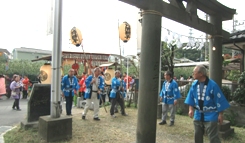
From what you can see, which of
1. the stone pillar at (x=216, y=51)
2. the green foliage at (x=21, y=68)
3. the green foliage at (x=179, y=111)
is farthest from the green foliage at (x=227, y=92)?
the green foliage at (x=21, y=68)

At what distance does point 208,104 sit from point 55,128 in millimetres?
3668

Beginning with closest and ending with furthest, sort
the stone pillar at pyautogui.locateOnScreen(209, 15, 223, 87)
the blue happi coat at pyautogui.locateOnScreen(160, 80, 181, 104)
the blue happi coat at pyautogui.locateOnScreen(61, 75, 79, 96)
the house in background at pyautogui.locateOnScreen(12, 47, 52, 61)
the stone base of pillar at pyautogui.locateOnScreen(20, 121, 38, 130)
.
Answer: the stone base of pillar at pyautogui.locateOnScreen(20, 121, 38, 130) → the stone pillar at pyautogui.locateOnScreen(209, 15, 223, 87) → the blue happi coat at pyautogui.locateOnScreen(160, 80, 181, 104) → the blue happi coat at pyautogui.locateOnScreen(61, 75, 79, 96) → the house in background at pyautogui.locateOnScreen(12, 47, 52, 61)

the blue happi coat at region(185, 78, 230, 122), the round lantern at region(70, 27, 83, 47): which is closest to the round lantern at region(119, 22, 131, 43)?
the round lantern at region(70, 27, 83, 47)

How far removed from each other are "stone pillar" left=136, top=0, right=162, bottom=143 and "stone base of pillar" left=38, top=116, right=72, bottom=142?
6.74 ft

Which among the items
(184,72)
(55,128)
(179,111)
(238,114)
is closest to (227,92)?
(238,114)

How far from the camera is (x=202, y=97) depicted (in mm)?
3965

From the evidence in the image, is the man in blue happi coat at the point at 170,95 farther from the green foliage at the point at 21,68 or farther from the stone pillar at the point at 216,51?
the green foliage at the point at 21,68

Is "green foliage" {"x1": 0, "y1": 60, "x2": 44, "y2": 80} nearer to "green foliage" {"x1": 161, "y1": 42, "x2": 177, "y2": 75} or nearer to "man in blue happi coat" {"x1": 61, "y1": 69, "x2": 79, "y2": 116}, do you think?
"green foliage" {"x1": 161, "y1": 42, "x2": 177, "y2": 75}

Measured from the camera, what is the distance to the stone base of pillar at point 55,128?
16.1 feet

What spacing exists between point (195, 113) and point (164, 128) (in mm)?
2856

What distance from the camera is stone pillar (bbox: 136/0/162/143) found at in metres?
4.30

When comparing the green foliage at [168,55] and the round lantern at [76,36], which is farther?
the green foliage at [168,55]

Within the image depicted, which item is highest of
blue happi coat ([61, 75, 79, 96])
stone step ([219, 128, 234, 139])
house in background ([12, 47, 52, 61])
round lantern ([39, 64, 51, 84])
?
house in background ([12, 47, 52, 61])

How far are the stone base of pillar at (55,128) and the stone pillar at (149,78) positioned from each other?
2055 millimetres
